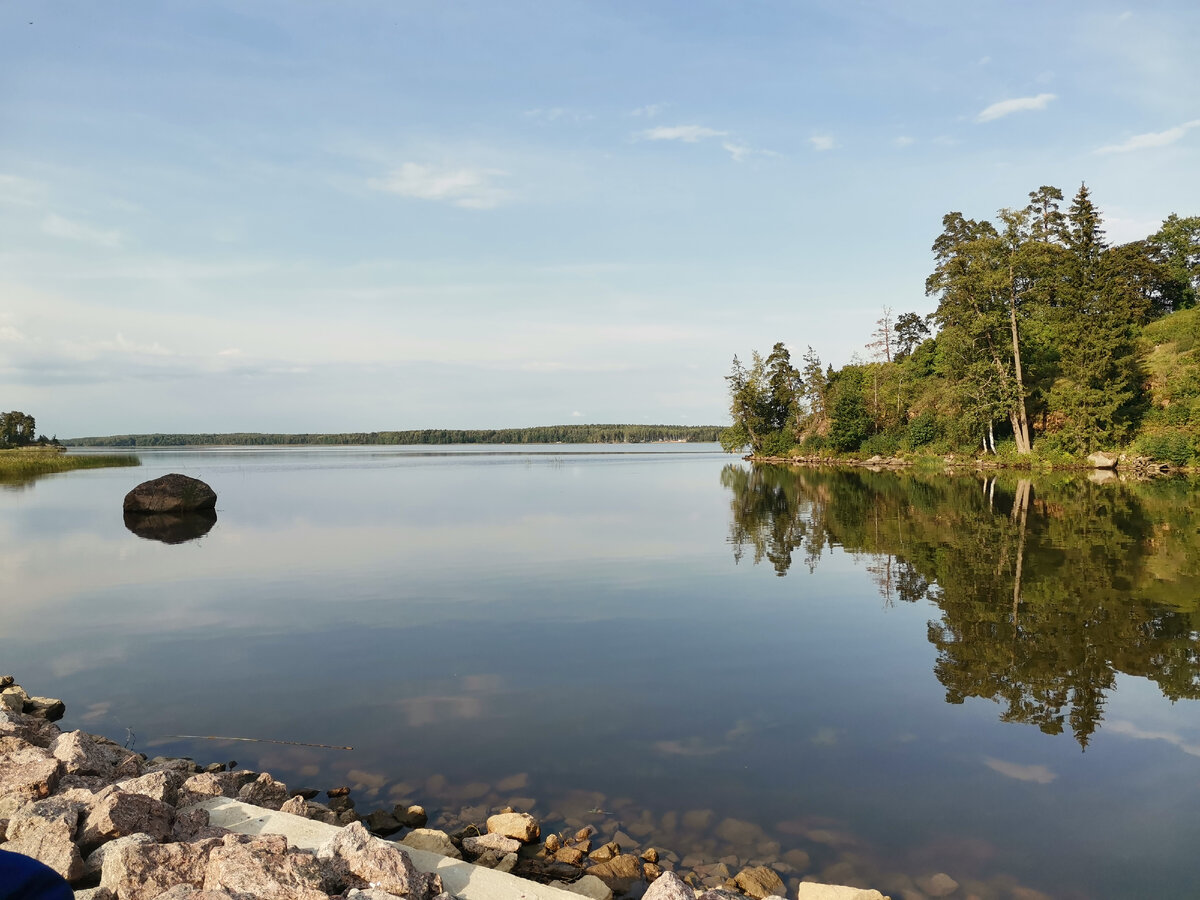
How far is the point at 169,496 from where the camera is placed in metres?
32.4

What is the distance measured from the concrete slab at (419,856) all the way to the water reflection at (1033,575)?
6269 millimetres

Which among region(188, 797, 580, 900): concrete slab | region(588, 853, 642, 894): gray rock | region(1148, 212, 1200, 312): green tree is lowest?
region(588, 853, 642, 894): gray rock

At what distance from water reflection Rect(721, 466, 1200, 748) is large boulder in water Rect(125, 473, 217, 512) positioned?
23566 mm

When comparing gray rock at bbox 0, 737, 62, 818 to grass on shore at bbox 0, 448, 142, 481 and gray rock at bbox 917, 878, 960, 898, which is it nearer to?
gray rock at bbox 917, 878, 960, 898

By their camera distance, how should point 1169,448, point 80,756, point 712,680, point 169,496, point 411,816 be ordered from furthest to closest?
point 1169,448 → point 169,496 → point 712,680 → point 80,756 → point 411,816

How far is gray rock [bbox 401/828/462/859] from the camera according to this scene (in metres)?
5.89

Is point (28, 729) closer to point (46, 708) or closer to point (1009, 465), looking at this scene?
point (46, 708)

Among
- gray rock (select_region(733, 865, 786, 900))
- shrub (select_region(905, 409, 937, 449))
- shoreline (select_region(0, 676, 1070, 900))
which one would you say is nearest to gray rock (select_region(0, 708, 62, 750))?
shoreline (select_region(0, 676, 1070, 900))

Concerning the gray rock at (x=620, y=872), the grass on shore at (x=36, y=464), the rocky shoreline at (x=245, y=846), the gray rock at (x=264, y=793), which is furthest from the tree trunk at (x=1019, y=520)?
the grass on shore at (x=36, y=464)

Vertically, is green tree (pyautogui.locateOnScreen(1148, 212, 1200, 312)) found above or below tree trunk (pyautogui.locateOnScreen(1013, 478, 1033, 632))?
above

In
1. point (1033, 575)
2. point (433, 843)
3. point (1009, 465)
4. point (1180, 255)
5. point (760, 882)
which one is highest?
point (1180, 255)

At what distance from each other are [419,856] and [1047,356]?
72.9 m

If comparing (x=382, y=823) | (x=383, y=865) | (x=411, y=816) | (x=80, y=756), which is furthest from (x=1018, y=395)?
(x=80, y=756)

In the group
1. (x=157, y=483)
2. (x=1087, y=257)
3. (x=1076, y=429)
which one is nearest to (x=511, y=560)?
(x=157, y=483)
